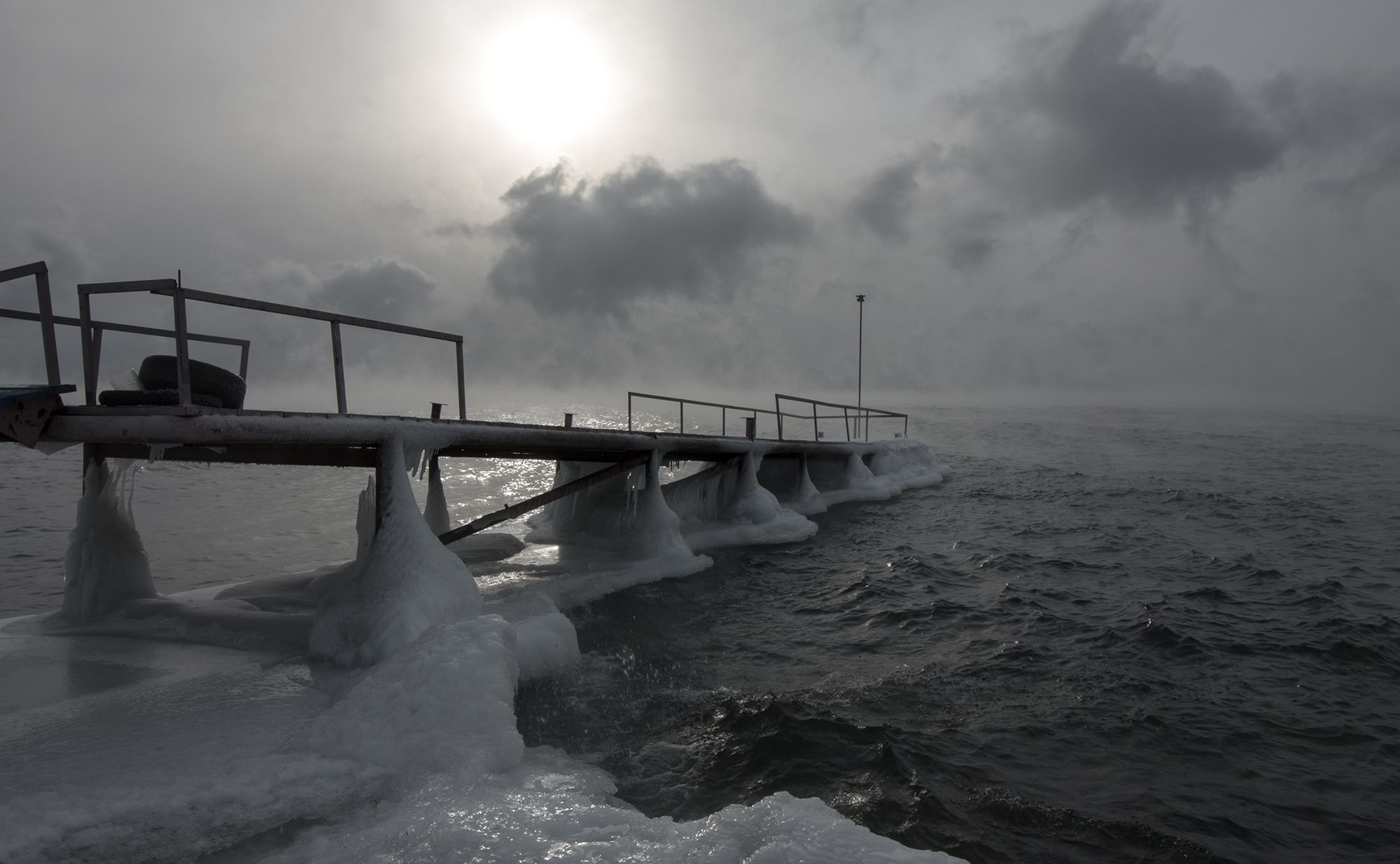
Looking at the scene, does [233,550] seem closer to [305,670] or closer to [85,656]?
[85,656]

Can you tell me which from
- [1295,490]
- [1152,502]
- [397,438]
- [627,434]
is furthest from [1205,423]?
[397,438]

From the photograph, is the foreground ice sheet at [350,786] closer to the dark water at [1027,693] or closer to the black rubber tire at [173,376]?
the dark water at [1027,693]

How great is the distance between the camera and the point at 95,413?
7348mm

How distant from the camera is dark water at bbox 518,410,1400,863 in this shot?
5832 millimetres

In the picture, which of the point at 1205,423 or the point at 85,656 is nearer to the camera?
the point at 85,656

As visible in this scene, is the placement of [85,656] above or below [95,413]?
below

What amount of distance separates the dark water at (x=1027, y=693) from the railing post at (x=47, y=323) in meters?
5.68

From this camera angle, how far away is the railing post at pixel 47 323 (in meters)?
6.41

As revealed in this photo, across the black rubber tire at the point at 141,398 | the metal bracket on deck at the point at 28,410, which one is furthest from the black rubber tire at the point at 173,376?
the metal bracket on deck at the point at 28,410

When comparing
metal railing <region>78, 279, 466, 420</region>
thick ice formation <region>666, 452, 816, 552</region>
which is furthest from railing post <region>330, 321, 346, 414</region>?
thick ice formation <region>666, 452, 816, 552</region>

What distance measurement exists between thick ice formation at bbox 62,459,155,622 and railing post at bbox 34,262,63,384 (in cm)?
441

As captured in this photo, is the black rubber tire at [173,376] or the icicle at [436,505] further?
the icicle at [436,505]

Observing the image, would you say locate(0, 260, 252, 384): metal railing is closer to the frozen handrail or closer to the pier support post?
the frozen handrail

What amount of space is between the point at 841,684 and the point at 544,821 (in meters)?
4.75
